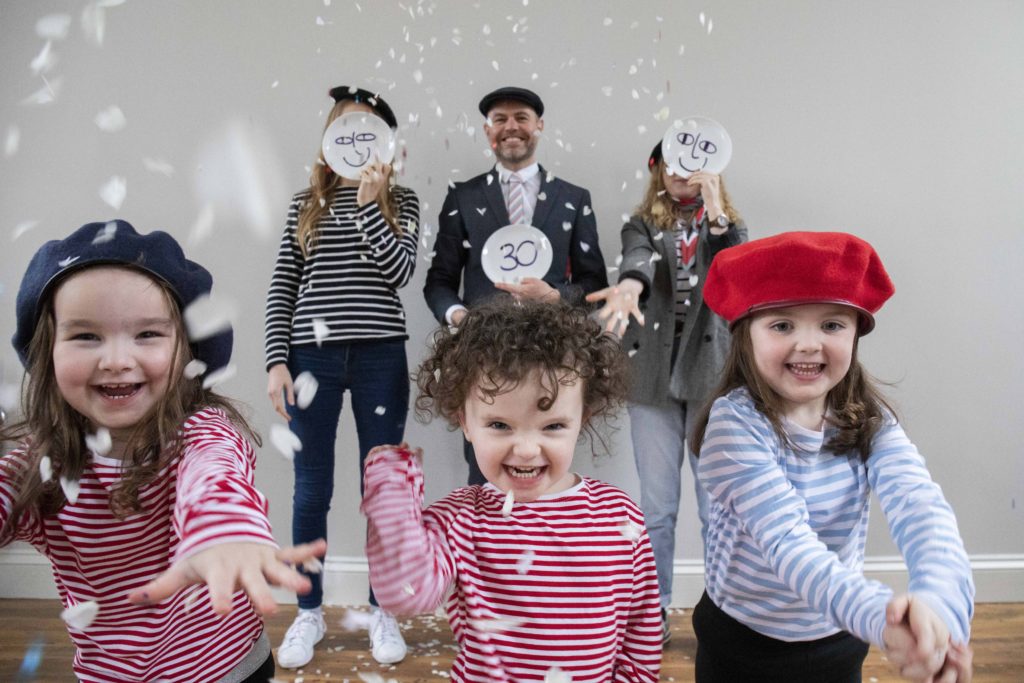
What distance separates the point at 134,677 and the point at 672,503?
148 centimetres

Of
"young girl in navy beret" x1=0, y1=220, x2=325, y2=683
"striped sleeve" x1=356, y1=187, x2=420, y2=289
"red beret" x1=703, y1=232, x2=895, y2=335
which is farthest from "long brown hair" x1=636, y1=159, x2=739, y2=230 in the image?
"young girl in navy beret" x1=0, y1=220, x2=325, y2=683

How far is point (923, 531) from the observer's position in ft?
3.11

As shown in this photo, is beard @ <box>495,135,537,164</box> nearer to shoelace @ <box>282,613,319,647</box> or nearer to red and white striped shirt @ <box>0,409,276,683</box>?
red and white striped shirt @ <box>0,409,276,683</box>

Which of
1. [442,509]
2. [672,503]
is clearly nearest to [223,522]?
[442,509]

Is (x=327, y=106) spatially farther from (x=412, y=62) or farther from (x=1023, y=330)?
(x=1023, y=330)

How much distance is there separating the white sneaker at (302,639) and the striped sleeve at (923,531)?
1532 mm

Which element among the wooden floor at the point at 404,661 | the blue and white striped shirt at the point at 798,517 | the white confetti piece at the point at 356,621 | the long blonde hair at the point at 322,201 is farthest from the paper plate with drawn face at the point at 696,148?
the white confetti piece at the point at 356,621

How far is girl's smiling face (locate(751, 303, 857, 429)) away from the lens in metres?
1.08

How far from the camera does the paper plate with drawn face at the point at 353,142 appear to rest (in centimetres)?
192

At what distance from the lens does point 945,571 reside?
2.86 feet

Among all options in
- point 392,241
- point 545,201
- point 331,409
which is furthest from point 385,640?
point 545,201

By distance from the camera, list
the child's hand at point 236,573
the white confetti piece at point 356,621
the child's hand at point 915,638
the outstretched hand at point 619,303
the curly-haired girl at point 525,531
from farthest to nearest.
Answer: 1. the white confetti piece at point 356,621
2. the outstretched hand at point 619,303
3. the curly-haired girl at point 525,531
4. the child's hand at point 915,638
5. the child's hand at point 236,573

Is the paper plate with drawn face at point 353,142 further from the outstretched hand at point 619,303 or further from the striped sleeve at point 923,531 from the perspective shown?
the striped sleeve at point 923,531

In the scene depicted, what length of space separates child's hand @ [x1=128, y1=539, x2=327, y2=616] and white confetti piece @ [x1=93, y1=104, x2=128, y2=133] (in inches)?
87.5
